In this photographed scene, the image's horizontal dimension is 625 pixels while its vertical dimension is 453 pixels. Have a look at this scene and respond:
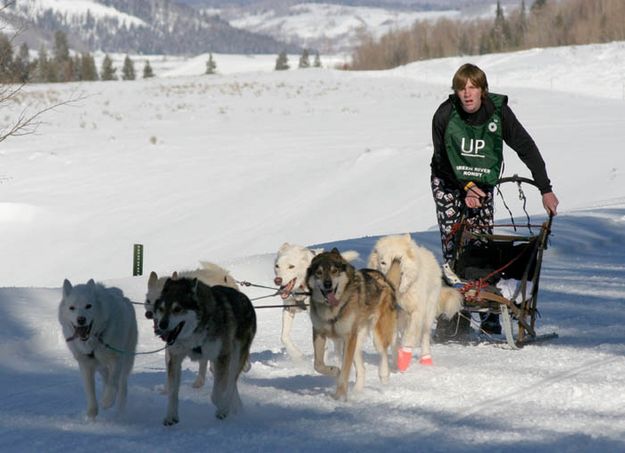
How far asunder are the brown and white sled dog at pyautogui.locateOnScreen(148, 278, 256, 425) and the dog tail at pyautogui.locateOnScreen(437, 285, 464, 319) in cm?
180

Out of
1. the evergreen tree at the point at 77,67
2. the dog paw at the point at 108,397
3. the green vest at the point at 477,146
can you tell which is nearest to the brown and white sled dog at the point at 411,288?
the green vest at the point at 477,146

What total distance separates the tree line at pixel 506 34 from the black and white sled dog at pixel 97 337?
2964 inches

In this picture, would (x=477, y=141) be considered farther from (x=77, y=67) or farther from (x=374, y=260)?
(x=77, y=67)

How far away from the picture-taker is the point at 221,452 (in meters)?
4.32

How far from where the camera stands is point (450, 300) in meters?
6.47

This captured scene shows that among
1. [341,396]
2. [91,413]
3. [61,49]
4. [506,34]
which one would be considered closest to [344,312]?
[341,396]

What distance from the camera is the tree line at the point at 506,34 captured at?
271 feet

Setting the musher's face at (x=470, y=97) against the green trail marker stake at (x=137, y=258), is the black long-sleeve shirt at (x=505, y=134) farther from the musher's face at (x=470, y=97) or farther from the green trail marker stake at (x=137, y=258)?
the green trail marker stake at (x=137, y=258)

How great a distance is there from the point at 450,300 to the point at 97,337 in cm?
256

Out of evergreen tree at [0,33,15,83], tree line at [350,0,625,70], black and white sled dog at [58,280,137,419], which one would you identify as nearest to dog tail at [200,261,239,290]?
black and white sled dog at [58,280,137,419]

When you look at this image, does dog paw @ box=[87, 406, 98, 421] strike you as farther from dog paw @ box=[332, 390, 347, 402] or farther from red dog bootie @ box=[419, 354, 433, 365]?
red dog bootie @ box=[419, 354, 433, 365]

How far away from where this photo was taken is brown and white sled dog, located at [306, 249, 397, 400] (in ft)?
18.2

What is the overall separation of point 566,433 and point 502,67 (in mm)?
46715

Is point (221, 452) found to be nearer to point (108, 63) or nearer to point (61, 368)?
point (61, 368)
